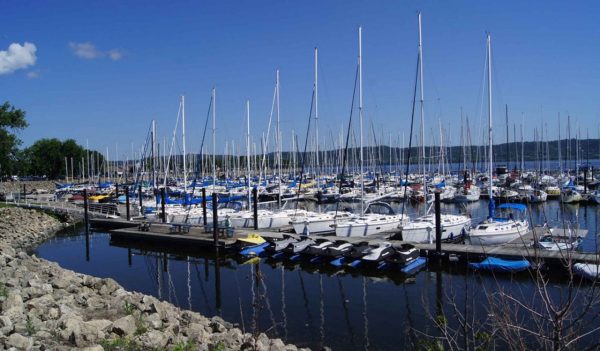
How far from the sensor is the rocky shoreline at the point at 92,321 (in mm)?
9555

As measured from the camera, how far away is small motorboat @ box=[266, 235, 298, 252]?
1034 inches

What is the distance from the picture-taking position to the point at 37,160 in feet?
356

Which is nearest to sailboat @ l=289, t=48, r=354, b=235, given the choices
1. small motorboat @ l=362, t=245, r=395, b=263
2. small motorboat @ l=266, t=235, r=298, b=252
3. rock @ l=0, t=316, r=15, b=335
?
small motorboat @ l=266, t=235, r=298, b=252

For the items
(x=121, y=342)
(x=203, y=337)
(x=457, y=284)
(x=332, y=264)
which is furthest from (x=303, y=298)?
(x=121, y=342)

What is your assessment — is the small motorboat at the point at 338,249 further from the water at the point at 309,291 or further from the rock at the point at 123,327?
the rock at the point at 123,327

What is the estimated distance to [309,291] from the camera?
20.5 metres

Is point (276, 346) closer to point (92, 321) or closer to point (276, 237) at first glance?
point (92, 321)

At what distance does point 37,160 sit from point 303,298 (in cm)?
10812

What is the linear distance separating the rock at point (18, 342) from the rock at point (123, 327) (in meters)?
2.11

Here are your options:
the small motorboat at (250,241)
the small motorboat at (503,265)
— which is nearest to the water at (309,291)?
the small motorboat at (503,265)

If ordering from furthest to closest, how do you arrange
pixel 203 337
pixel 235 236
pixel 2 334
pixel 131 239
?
pixel 131 239 < pixel 235 236 < pixel 203 337 < pixel 2 334

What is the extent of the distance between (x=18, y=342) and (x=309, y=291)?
13.3m

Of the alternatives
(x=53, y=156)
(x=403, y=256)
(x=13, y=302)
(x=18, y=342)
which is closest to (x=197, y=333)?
(x=18, y=342)

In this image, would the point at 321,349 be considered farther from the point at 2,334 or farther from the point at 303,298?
the point at 2,334
